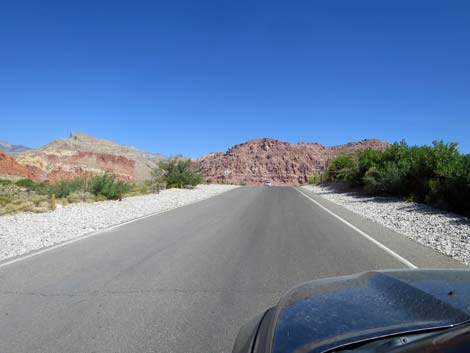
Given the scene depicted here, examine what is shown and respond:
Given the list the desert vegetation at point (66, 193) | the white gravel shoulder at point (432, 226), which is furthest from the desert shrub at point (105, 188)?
the white gravel shoulder at point (432, 226)

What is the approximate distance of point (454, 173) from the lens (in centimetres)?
1639

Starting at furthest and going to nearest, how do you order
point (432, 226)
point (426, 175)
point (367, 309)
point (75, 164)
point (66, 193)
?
point (75, 164)
point (66, 193)
point (426, 175)
point (432, 226)
point (367, 309)

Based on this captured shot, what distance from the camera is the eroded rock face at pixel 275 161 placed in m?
121

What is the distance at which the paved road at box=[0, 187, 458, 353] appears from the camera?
414cm

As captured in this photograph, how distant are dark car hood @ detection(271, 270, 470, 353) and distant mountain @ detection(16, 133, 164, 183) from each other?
52851 mm

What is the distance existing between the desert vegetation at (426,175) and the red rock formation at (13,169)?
53.2 meters

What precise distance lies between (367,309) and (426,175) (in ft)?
69.6

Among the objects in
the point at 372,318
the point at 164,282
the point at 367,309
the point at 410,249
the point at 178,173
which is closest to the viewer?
the point at 372,318

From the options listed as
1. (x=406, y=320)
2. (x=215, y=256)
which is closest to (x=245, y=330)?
(x=406, y=320)

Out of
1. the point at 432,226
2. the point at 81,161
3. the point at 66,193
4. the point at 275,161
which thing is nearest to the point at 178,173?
the point at 66,193

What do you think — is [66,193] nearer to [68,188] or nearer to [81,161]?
[68,188]

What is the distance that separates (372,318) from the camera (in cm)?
224

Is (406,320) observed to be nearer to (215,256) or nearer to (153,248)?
(215,256)

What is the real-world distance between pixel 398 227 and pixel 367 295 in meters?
11.6
